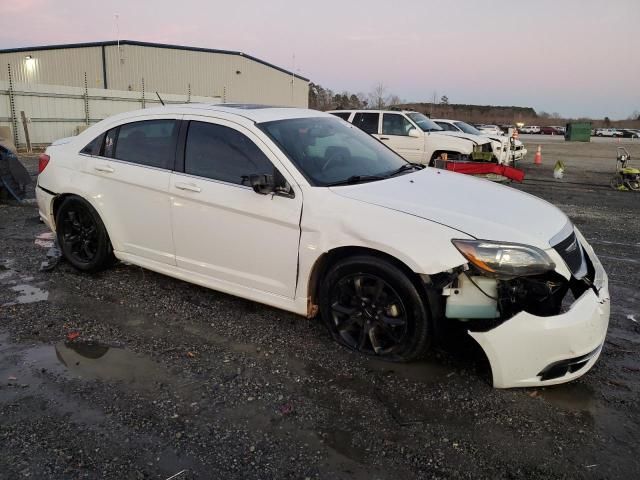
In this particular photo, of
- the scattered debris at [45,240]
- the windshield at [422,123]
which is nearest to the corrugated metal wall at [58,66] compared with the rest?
the windshield at [422,123]

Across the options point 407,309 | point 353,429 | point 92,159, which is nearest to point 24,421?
point 353,429

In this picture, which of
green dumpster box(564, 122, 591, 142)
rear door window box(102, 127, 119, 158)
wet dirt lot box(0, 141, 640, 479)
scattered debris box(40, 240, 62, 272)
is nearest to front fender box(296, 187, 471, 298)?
wet dirt lot box(0, 141, 640, 479)

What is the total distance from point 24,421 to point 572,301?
3.25 m

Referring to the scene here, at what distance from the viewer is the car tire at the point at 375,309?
3.31 metres

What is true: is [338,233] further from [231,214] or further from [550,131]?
[550,131]

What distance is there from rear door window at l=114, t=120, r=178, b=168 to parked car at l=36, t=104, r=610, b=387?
0.04 ft

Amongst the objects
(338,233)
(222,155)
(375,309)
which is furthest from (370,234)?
(222,155)

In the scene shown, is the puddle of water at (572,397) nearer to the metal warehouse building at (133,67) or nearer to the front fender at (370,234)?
the front fender at (370,234)

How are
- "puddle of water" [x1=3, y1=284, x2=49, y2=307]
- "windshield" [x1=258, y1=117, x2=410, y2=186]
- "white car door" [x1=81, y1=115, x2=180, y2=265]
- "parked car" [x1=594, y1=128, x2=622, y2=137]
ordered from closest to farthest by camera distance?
"windshield" [x1=258, y1=117, x2=410, y2=186] → "white car door" [x1=81, y1=115, x2=180, y2=265] → "puddle of water" [x1=3, y1=284, x2=49, y2=307] → "parked car" [x1=594, y1=128, x2=622, y2=137]

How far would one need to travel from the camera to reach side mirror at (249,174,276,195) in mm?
3656

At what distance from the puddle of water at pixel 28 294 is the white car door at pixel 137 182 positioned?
76cm

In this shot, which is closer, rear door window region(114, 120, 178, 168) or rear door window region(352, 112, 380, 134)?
rear door window region(114, 120, 178, 168)

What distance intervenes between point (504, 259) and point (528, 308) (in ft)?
1.36

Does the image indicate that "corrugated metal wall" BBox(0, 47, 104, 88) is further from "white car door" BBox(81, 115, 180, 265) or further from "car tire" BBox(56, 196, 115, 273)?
"white car door" BBox(81, 115, 180, 265)
